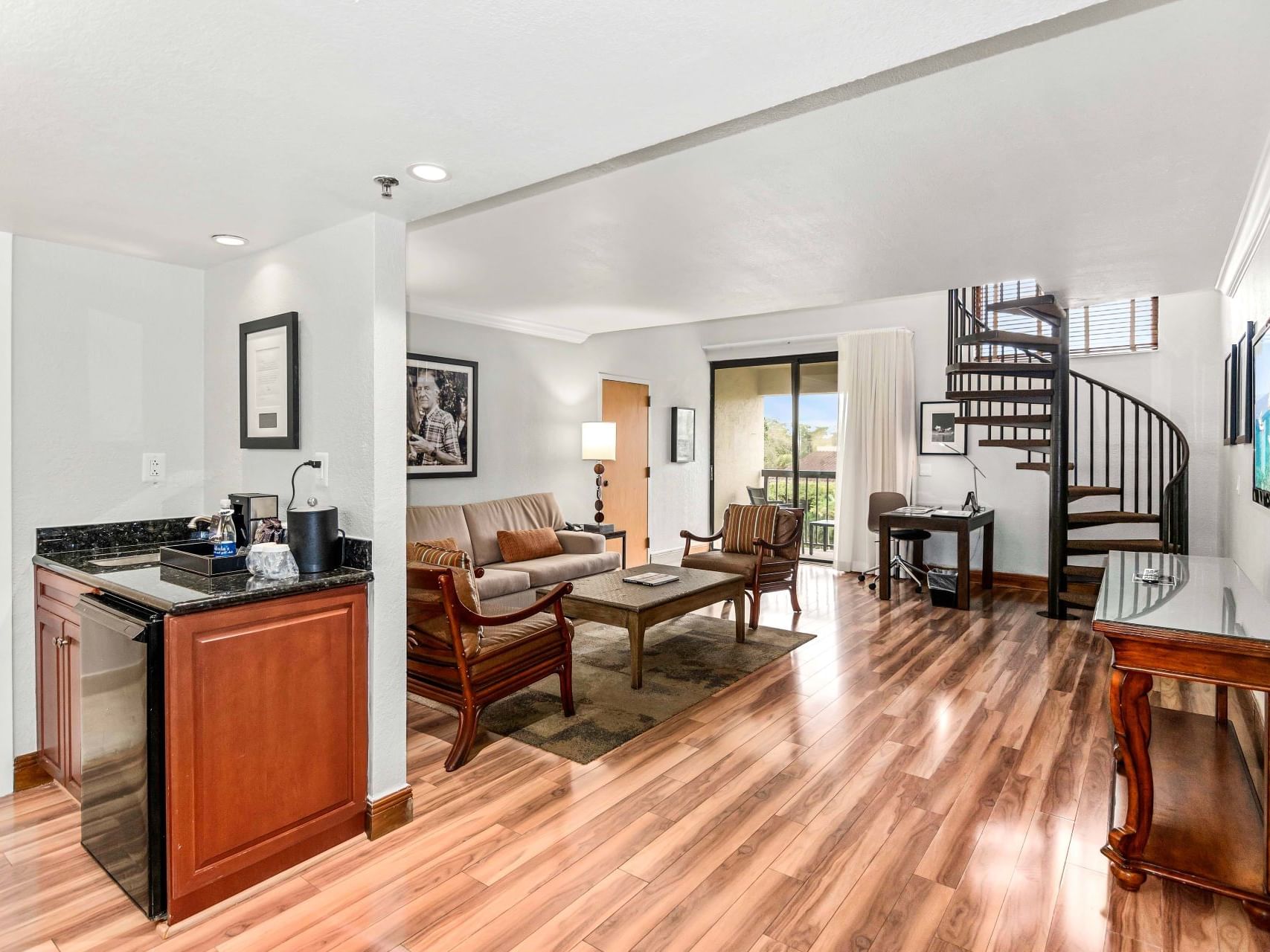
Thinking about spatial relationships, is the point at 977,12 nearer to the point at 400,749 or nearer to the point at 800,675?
the point at 400,749

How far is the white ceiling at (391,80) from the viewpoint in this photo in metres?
1.36

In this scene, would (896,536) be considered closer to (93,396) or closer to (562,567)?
(562,567)

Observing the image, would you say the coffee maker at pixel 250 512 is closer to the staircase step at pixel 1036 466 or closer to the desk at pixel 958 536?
the desk at pixel 958 536

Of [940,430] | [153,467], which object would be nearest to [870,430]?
[940,430]

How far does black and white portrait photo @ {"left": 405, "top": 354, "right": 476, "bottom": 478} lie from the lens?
5.41m

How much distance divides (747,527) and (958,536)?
2028 millimetres

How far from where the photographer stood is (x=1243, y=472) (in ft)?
13.6

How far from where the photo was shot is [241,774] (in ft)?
6.90

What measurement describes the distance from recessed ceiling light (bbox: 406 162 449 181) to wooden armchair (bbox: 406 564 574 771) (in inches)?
57.4

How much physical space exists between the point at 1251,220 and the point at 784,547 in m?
3.30

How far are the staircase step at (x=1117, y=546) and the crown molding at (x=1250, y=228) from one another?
1915 mm

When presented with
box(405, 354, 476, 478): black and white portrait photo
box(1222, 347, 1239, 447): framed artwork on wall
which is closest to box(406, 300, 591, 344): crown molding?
box(405, 354, 476, 478): black and white portrait photo

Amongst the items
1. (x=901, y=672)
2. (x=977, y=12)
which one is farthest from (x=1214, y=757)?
(x=977, y=12)

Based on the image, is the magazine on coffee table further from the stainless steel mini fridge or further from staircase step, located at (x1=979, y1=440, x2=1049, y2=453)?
staircase step, located at (x1=979, y1=440, x2=1049, y2=453)
